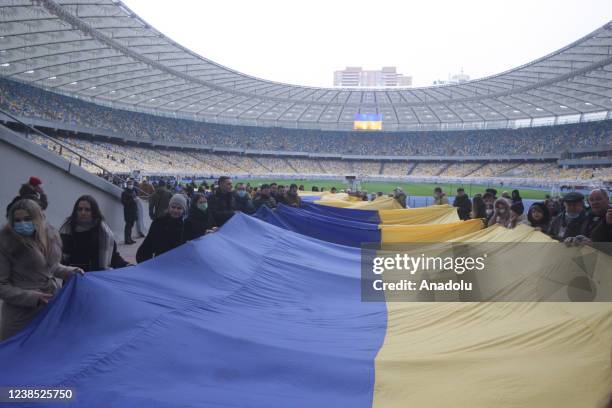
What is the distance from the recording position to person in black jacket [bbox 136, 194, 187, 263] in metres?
5.28

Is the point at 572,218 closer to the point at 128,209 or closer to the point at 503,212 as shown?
the point at 503,212

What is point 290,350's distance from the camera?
2.94 metres

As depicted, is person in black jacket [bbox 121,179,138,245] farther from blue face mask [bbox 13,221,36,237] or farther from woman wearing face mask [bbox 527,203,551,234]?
woman wearing face mask [bbox 527,203,551,234]

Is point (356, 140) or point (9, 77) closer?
point (9, 77)

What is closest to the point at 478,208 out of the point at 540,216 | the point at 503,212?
the point at 503,212

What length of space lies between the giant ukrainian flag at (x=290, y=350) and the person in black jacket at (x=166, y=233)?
116 centimetres

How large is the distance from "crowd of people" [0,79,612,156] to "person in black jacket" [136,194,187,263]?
42.3 meters

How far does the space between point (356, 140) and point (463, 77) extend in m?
103

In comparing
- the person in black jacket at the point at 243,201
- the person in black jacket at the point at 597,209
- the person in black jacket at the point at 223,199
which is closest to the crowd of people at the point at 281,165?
the person in black jacket at the point at 243,201

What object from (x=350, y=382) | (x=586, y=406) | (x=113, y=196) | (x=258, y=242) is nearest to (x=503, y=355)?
(x=586, y=406)

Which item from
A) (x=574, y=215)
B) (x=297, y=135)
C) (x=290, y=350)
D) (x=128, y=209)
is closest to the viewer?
(x=290, y=350)

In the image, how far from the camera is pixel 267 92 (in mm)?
54375

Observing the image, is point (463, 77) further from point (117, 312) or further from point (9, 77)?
point (117, 312)

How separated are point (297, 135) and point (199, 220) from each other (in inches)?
2831
